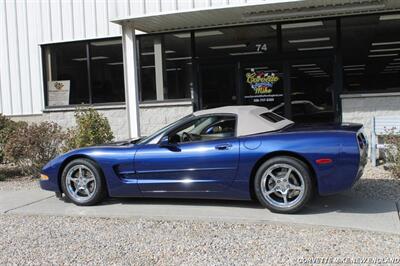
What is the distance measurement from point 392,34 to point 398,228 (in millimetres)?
6346

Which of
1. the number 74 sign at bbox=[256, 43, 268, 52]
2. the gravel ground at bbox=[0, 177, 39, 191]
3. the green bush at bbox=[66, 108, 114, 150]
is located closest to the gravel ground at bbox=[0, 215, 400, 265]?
the gravel ground at bbox=[0, 177, 39, 191]

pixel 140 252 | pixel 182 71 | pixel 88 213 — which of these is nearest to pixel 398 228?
pixel 140 252

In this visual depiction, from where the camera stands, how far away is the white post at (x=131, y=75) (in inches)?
395

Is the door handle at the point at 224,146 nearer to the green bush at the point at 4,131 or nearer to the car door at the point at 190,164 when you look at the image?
the car door at the point at 190,164

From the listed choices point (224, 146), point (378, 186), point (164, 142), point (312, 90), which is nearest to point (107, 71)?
point (312, 90)

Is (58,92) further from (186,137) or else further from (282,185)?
(282,185)

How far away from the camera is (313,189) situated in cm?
602

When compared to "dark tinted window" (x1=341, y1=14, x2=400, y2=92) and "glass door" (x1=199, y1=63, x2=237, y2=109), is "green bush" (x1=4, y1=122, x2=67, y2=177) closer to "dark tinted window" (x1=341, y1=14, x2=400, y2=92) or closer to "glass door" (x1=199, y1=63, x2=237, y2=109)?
"glass door" (x1=199, y1=63, x2=237, y2=109)

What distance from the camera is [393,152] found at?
855 centimetres

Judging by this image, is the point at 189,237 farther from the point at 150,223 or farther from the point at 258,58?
the point at 258,58

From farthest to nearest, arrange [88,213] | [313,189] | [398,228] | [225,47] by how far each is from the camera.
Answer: [225,47]
[88,213]
[313,189]
[398,228]

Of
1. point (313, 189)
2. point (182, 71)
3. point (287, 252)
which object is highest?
point (182, 71)

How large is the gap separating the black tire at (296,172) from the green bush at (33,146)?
505 cm

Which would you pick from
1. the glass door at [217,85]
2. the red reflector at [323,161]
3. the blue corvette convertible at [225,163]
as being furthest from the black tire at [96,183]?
the glass door at [217,85]
